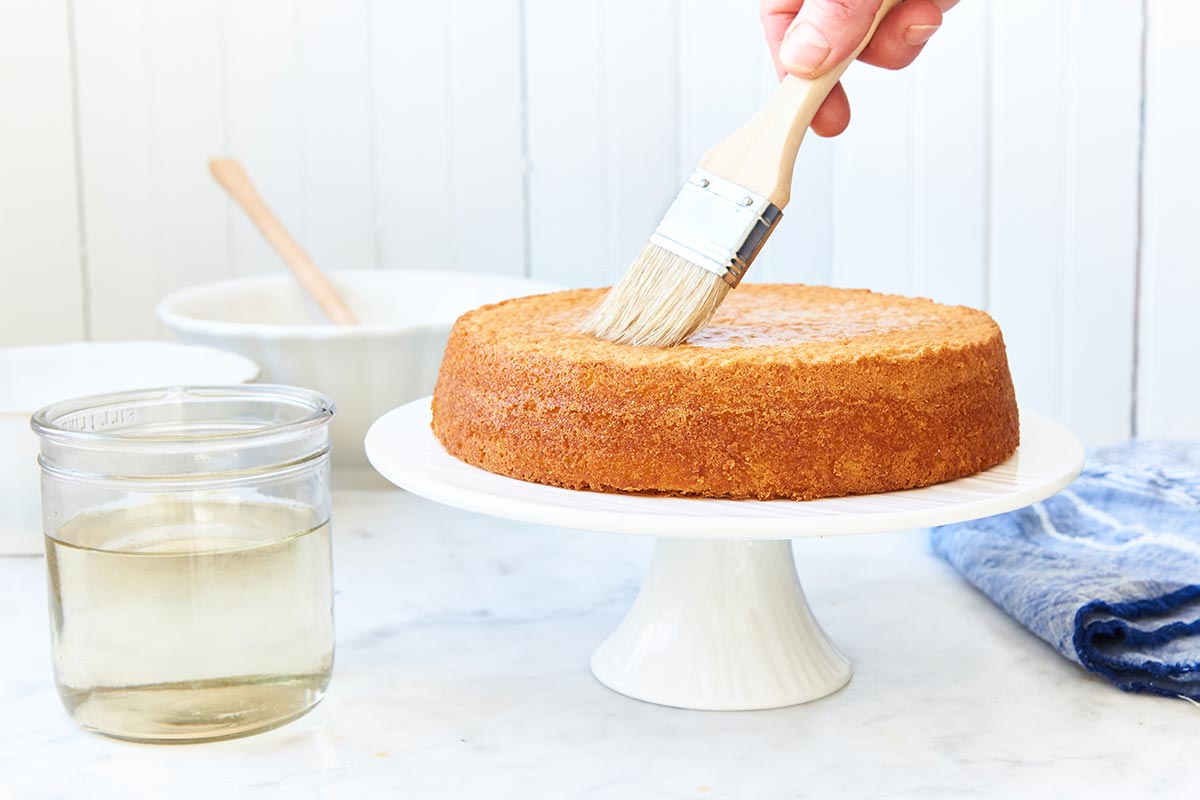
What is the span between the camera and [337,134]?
1.89 metres

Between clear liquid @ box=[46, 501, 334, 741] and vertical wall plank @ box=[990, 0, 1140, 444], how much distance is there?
1212mm

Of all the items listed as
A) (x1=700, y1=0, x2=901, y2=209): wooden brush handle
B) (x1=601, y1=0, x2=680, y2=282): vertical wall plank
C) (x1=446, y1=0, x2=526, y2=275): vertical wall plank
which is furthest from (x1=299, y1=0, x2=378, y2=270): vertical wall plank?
(x1=700, y1=0, x2=901, y2=209): wooden brush handle

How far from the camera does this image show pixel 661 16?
6.05 feet

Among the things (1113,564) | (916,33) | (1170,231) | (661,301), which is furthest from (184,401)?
(1170,231)

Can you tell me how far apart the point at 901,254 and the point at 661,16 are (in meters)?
0.46

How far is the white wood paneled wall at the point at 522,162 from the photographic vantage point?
1747 mm

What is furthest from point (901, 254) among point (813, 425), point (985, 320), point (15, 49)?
point (15, 49)

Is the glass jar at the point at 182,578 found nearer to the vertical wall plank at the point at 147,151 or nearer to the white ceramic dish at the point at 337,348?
the white ceramic dish at the point at 337,348

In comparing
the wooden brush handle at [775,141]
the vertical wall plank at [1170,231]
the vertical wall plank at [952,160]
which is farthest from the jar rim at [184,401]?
the vertical wall plank at [1170,231]

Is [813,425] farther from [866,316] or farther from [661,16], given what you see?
[661,16]

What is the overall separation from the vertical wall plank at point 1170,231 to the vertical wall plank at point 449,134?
2.71ft

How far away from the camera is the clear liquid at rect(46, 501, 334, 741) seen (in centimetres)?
78

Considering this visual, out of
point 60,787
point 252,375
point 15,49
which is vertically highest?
point 15,49

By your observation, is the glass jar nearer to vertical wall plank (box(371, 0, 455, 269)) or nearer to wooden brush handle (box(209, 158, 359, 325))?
wooden brush handle (box(209, 158, 359, 325))
